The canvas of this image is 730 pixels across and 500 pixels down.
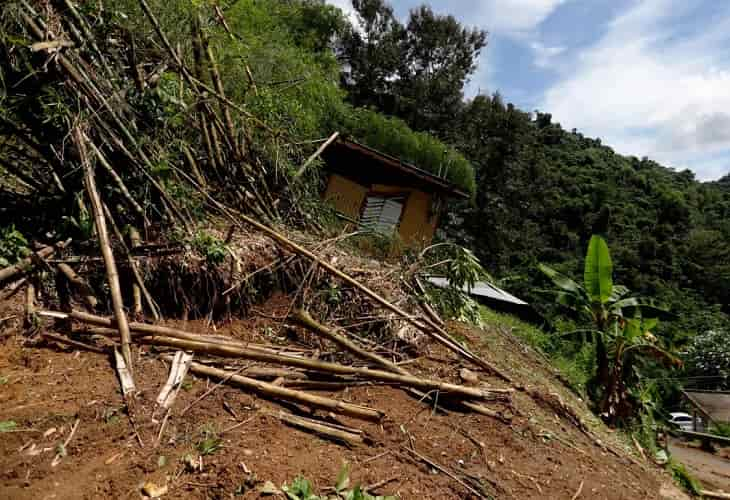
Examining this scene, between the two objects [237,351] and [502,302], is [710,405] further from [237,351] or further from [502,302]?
[237,351]

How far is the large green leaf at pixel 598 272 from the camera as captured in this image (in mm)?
6250

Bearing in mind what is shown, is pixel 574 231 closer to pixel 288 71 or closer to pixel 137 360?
pixel 288 71

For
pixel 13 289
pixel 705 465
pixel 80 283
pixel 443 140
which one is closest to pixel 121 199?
pixel 80 283

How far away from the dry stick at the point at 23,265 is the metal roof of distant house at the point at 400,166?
5.88 meters

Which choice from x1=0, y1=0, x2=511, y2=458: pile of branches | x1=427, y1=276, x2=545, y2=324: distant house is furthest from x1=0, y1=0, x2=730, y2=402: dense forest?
x1=427, y1=276, x2=545, y2=324: distant house

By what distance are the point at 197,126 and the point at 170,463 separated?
2890mm

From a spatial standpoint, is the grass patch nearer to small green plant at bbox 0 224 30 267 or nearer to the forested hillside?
small green plant at bbox 0 224 30 267

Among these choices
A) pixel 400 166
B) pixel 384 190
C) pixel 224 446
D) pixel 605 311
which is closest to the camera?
pixel 224 446

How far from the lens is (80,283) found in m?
2.92

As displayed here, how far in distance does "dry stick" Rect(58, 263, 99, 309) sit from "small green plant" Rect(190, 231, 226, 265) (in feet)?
2.26

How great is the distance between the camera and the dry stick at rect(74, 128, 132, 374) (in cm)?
261

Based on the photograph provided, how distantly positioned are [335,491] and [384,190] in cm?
924

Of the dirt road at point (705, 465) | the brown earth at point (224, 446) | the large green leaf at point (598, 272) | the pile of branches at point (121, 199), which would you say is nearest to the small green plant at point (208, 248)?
the pile of branches at point (121, 199)

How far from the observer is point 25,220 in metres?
3.29
